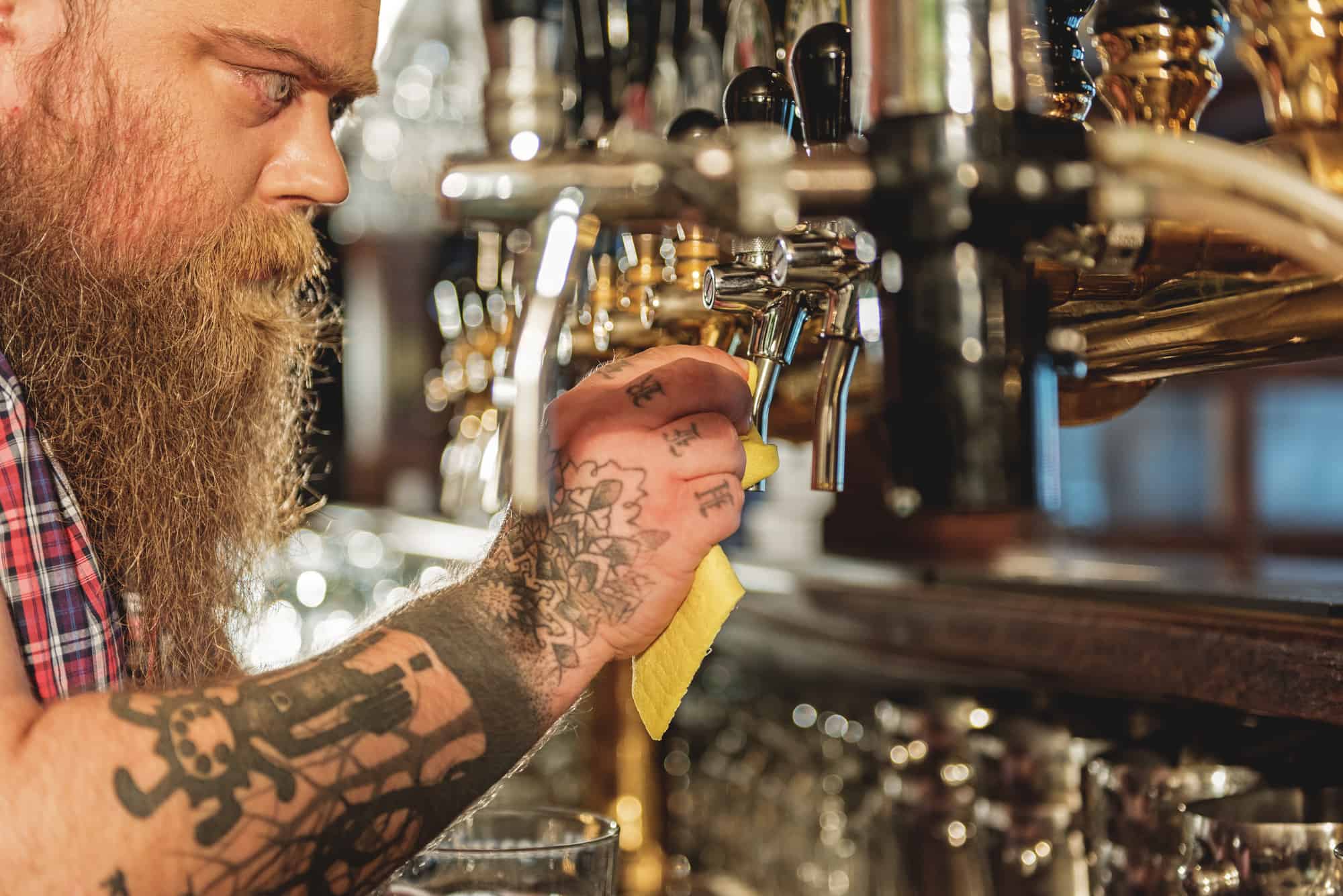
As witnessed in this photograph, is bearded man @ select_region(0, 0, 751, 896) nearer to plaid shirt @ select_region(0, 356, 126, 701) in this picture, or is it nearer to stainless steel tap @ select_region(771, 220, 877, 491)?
plaid shirt @ select_region(0, 356, 126, 701)

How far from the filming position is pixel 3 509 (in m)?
0.86

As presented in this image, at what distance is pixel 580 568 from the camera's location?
80 cm

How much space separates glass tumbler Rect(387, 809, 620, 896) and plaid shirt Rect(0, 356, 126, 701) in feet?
0.99

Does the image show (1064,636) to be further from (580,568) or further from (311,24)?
(311,24)

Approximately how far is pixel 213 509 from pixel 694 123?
0.74 meters

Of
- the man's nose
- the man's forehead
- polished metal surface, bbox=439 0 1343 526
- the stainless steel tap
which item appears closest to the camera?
polished metal surface, bbox=439 0 1343 526

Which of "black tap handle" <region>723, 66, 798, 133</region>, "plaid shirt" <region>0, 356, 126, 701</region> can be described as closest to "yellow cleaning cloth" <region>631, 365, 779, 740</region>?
"black tap handle" <region>723, 66, 798, 133</region>

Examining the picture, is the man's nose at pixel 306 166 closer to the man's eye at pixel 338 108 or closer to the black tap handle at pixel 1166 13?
the man's eye at pixel 338 108

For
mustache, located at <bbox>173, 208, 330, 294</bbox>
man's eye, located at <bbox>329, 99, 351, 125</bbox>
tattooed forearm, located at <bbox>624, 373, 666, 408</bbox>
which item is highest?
man's eye, located at <bbox>329, 99, 351, 125</bbox>

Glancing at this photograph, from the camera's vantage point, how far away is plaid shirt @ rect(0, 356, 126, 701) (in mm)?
871

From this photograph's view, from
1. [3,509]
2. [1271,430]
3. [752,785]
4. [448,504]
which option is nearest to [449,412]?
[448,504]

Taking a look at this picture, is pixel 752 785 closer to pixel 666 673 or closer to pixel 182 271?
pixel 666 673

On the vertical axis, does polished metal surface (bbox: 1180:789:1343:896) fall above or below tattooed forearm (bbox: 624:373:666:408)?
below

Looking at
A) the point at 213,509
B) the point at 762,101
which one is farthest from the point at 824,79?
the point at 213,509
